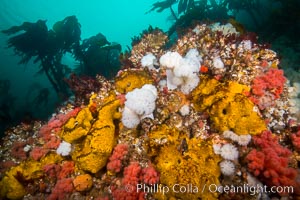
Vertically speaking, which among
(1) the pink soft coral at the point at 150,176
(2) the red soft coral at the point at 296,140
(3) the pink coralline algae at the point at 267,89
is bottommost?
(1) the pink soft coral at the point at 150,176

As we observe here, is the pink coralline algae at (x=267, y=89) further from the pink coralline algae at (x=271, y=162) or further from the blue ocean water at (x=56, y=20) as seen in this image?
the blue ocean water at (x=56, y=20)

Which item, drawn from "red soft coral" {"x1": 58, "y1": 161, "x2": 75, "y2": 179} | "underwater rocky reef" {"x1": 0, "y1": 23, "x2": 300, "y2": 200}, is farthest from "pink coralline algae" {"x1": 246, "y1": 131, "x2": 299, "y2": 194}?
"red soft coral" {"x1": 58, "y1": 161, "x2": 75, "y2": 179}

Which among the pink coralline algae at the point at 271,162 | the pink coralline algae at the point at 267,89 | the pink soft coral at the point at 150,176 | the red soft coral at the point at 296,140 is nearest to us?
the pink coralline algae at the point at 271,162

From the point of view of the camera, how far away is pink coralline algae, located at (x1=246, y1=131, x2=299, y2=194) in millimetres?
3754

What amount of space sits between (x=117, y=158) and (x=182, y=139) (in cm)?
135

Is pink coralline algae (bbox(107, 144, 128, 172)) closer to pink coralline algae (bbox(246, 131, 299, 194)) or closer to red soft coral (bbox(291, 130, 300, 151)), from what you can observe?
pink coralline algae (bbox(246, 131, 299, 194))

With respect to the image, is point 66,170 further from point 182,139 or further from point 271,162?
point 271,162

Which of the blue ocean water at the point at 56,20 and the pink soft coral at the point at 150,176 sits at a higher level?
the blue ocean water at the point at 56,20

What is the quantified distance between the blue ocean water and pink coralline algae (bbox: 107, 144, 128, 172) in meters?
11.4

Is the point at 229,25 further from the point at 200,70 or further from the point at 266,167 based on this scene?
the point at 266,167

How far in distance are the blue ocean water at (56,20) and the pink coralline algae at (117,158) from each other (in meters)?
11.4

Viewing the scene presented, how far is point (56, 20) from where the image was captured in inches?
3612

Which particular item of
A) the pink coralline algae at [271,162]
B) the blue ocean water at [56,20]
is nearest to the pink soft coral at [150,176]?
the pink coralline algae at [271,162]

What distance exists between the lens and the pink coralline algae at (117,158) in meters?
4.55
